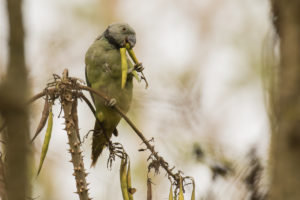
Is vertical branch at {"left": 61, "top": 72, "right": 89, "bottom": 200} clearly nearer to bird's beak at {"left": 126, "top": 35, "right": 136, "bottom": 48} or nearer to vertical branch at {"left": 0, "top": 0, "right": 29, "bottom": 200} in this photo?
vertical branch at {"left": 0, "top": 0, "right": 29, "bottom": 200}

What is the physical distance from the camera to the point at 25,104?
81 centimetres

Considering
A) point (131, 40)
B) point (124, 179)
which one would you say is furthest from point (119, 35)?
point (124, 179)

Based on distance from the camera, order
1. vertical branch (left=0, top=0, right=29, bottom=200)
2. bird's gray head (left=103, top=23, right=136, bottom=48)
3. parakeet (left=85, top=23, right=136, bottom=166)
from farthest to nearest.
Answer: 1. bird's gray head (left=103, top=23, right=136, bottom=48)
2. parakeet (left=85, top=23, right=136, bottom=166)
3. vertical branch (left=0, top=0, right=29, bottom=200)

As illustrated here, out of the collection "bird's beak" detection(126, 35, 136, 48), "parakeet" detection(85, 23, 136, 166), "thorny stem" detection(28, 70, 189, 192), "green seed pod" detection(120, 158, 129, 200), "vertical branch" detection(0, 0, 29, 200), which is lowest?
"vertical branch" detection(0, 0, 29, 200)

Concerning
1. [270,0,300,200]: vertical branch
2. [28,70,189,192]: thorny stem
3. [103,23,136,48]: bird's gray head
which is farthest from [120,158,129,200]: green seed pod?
[103,23,136,48]: bird's gray head

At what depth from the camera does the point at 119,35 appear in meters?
4.14

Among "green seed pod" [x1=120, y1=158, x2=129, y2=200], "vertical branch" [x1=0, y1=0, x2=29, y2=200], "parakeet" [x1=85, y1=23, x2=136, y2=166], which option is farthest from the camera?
"parakeet" [x1=85, y1=23, x2=136, y2=166]

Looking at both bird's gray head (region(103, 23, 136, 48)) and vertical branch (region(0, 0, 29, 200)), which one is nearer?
vertical branch (region(0, 0, 29, 200))

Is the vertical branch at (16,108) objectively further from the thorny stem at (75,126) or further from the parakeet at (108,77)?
the parakeet at (108,77)

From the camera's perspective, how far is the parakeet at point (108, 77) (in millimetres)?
3465

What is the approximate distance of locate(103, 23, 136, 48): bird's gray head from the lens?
13.3 feet

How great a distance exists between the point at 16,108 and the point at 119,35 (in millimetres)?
3397

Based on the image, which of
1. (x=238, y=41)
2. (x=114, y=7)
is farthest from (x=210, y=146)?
(x=114, y=7)

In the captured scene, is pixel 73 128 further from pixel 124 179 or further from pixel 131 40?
pixel 131 40
